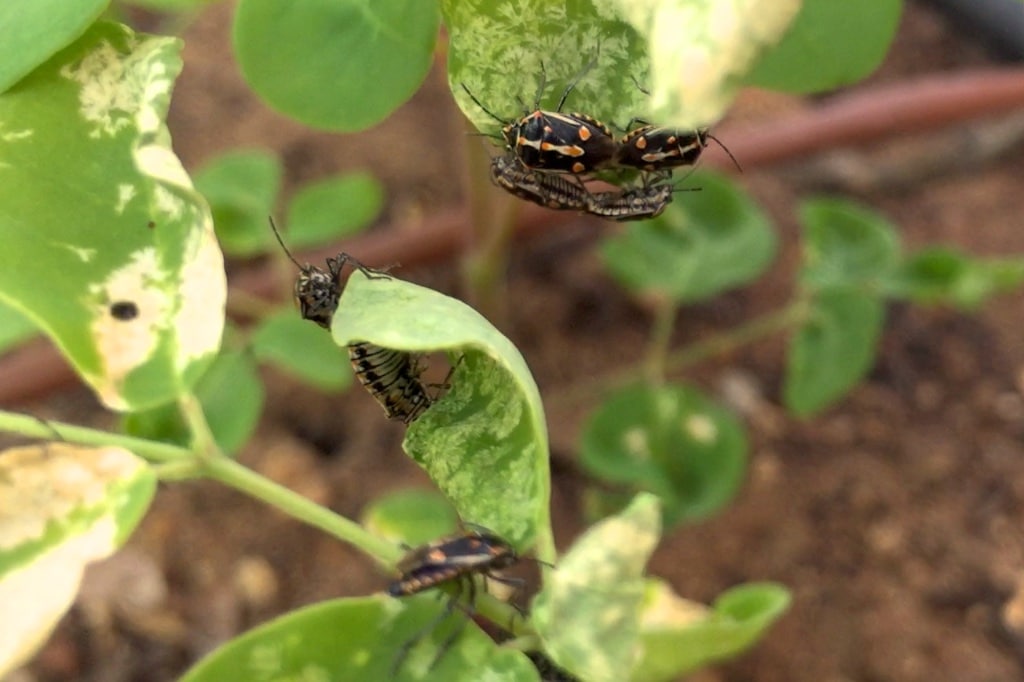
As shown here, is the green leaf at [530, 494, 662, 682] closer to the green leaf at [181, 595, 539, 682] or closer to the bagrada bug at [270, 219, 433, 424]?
the green leaf at [181, 595, 539, 682]

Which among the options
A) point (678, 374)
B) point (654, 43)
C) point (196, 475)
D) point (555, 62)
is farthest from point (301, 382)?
point (654, 43)

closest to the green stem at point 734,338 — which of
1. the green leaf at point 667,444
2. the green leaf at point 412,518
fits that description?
the green leaf at point 667,444

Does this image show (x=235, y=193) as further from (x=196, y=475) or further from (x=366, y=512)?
(x=196, y=475)

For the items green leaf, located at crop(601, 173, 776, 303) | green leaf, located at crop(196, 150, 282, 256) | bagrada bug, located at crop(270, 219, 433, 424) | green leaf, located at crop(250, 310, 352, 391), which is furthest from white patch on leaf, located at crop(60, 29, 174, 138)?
green leaf, located at crop(601, 173, 776, 303)

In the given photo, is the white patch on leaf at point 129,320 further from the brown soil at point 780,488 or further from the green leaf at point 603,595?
the brown soil at point 780,488

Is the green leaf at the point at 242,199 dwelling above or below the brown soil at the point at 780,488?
above

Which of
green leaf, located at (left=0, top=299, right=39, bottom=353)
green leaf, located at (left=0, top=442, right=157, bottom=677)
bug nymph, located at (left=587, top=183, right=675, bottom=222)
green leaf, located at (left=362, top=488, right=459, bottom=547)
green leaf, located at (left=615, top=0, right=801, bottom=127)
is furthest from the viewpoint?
green leaf, located at (left=362, top=488, right=459, bottom=547)
